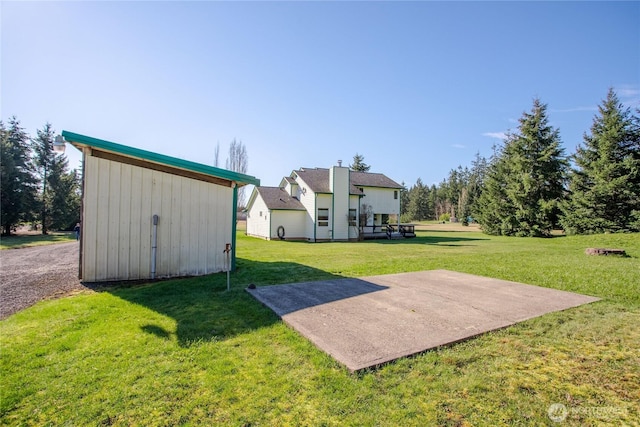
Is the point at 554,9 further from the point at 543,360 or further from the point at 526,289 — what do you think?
the point at 543,360

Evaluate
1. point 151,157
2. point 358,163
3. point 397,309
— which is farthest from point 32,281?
point 358,163

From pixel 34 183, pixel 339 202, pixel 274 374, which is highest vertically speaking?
pixel 34 183

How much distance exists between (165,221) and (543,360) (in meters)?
7.42

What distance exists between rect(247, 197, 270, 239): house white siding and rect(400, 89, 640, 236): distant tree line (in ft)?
70.5

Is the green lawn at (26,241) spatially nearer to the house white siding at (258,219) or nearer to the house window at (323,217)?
the house white siding at (258,219)

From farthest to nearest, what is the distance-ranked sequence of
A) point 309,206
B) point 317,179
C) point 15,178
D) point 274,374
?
point 317,179 → point 15,178 → point 309,206 → point 274,374

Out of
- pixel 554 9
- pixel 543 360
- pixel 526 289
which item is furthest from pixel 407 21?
pixel 543 360

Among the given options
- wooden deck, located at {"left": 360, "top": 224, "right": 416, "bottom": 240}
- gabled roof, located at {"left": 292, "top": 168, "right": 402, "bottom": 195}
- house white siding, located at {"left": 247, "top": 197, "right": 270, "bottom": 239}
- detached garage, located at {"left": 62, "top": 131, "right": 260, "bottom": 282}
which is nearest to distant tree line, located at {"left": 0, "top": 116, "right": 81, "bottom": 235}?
house white siding, located at {"left": 247, "top": 197, "right": 270, "bottom": 239}

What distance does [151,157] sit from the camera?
22.7 feet

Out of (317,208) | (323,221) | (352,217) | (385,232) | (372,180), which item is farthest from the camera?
(372,180)

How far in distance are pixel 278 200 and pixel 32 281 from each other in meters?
16.8

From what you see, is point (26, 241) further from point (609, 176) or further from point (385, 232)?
point (609, 176)

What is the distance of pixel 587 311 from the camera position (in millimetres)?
4707

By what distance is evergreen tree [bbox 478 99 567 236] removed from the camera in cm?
2627
